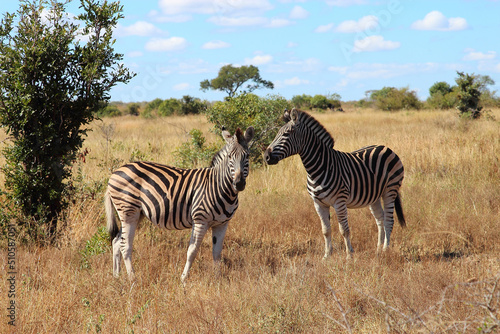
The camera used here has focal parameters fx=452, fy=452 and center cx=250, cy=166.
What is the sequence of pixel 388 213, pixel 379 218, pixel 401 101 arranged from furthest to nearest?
1. pixel 401 101
2. pixel 379 218
3. pixel 388 213

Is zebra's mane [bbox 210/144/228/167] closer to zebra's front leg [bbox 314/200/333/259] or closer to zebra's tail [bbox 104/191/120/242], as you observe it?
zebra's tail [bbox 104/191/120/242]

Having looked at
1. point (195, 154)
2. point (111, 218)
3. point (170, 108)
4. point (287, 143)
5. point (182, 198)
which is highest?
point (170, 108)

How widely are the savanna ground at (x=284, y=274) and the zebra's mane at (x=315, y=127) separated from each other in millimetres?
1512

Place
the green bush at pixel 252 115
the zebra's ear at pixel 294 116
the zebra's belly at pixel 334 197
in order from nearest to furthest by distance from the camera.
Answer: the zebra's ear at pixel 294 116 → the zebra's belly at pixel 334 197 → the green bush at pixel 252 115

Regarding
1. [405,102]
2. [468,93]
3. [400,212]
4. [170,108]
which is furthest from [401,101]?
[400,212]

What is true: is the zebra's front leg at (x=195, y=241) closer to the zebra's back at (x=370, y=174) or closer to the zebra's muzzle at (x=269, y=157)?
the zebra's muzzle at (x=269, y=157)

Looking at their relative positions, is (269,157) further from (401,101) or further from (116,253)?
(401,101)

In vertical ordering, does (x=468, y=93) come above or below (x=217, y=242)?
above

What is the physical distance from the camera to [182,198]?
5.39 meters

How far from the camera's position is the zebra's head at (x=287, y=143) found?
585 cm

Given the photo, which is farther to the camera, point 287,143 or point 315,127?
point 315,127

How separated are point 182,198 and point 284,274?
1488 millimetres

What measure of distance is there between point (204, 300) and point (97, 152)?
10.2 m

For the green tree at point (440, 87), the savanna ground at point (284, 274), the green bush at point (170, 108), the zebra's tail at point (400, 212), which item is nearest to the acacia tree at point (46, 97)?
the savanna ground at point (284, 274)
